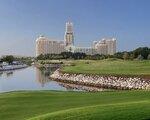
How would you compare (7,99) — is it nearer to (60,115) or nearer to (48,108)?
(48,108)

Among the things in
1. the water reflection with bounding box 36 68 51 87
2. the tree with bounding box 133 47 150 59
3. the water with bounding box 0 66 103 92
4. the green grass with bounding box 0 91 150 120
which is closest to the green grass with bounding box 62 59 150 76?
the water reflection with bounding box 36 68 51 87

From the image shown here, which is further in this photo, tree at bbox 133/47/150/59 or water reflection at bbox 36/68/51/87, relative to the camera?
tree at bbox 133/47/150/59

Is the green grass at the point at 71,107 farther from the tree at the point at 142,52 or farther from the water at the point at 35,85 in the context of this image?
the tree at the point at 142,52

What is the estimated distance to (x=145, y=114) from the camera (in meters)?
11.2

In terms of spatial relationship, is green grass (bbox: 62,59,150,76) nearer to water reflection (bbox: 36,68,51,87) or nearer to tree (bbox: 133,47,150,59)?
water reflection (bbox: 36,68,51,87)

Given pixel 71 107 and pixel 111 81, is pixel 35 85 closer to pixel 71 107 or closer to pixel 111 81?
pixel 111 81

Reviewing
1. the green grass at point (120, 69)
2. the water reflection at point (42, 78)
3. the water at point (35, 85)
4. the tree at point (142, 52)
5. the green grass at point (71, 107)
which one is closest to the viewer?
the green grass at point (71, 107)

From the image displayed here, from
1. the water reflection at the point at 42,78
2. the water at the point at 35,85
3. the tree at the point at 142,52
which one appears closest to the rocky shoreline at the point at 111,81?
the water at the point at 35,85

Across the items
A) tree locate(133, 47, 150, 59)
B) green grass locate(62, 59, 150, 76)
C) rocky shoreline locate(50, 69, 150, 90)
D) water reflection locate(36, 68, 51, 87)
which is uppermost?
tree locate(133, 47, 150, 59)

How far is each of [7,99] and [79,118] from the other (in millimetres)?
8204

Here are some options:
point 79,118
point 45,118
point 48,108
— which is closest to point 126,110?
point 79,118

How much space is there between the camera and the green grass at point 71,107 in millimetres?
11305

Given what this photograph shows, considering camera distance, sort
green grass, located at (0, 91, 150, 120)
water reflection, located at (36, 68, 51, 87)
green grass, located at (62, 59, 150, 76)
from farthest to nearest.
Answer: water reflection, located at (36, 68, 51, 87) → green grass, located at (62, 59, 150, 76) → green grass, located at (0, 91, 150, 120)

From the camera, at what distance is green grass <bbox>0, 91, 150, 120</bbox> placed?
11305mm
